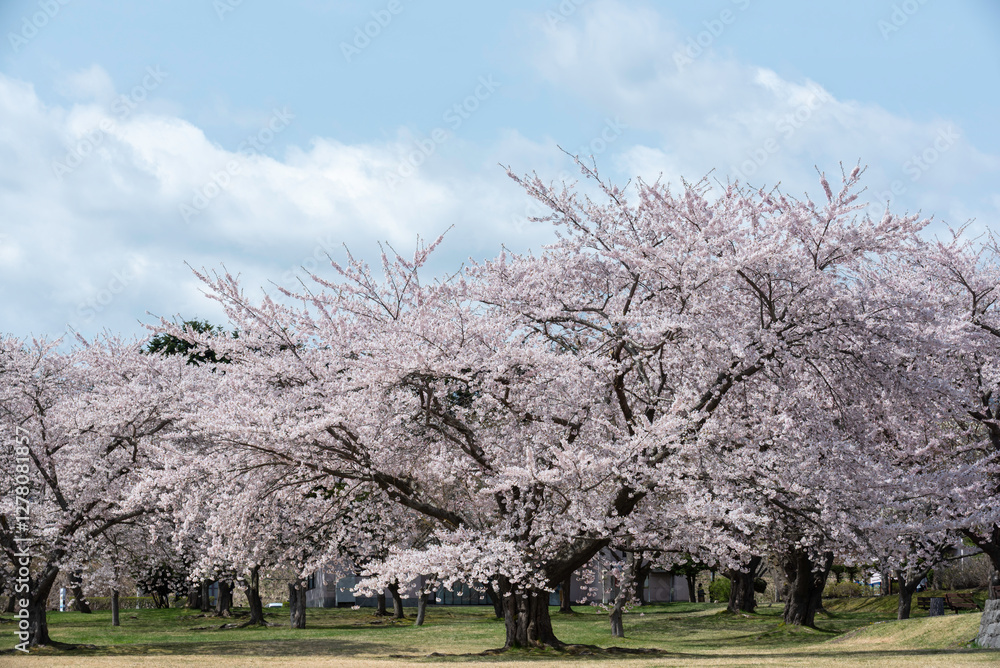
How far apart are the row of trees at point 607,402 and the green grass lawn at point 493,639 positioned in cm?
228

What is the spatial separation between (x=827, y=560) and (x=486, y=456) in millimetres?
15805

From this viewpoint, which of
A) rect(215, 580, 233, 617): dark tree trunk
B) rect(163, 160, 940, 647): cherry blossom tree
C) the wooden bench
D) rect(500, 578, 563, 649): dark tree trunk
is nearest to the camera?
rect(163, 160, 940, 647): cherry blossom tree

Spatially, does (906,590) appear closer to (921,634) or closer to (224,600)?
(921,634)

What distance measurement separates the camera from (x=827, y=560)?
91.9 feet

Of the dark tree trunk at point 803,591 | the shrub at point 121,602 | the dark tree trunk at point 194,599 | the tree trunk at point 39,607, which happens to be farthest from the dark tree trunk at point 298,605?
the shrub at point 121,602

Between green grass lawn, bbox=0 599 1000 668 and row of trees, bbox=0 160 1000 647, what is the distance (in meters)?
2.28

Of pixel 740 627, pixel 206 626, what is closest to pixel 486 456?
pixel 740 627

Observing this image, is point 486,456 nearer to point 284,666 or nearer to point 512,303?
point 512,303

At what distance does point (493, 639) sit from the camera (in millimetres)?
27594

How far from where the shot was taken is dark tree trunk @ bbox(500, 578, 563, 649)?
61.9 ft

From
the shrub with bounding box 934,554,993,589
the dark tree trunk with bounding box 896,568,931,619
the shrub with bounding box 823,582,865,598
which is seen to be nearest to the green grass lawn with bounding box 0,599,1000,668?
the dark tree trunk with bounding box 896,568,931,619

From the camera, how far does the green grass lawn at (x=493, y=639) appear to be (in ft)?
58.9

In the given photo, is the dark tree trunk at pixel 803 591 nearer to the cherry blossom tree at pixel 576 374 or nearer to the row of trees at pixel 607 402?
the row of trees at pixel 607 402

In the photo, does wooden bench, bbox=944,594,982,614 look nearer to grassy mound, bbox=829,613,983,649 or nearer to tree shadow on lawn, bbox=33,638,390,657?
grassy mound, bbox=829,613,983,649
